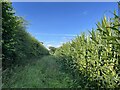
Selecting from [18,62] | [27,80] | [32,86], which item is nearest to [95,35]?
[32,86]

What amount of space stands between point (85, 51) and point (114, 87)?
2.67 metres

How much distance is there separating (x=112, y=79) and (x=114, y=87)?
0.18m

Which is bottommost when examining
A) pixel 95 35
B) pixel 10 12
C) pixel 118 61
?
pixel 118 61

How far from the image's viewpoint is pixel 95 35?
6.36 meters

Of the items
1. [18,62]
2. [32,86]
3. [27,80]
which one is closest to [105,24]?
[32,86]

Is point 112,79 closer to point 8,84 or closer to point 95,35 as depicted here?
point 95,35

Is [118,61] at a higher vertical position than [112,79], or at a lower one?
higher

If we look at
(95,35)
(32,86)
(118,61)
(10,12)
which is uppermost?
(10,12)

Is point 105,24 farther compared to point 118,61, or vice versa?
point 105,24

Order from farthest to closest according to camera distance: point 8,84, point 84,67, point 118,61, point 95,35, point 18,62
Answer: point 18,62
point 8,84
point 84,67
point 95,35
point 118,61

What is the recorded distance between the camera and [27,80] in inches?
379

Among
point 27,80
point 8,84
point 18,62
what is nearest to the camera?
point 8,84

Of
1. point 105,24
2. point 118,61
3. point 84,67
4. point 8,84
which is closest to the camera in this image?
point 118,61

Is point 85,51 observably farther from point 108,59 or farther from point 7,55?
point 7,55
